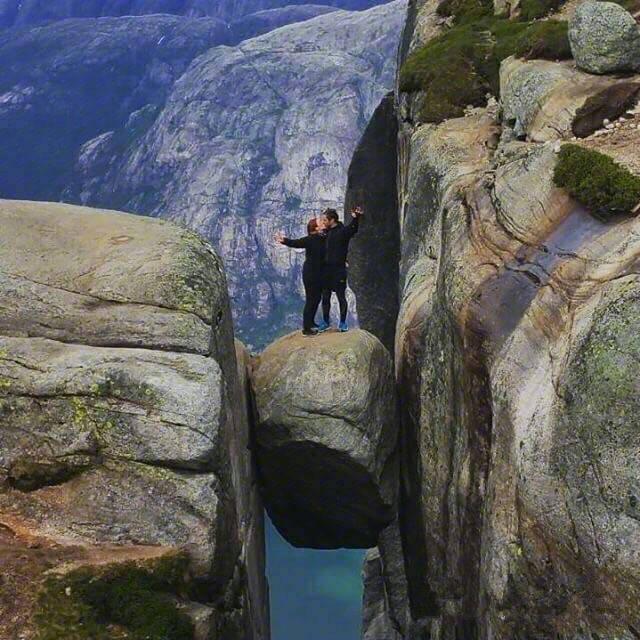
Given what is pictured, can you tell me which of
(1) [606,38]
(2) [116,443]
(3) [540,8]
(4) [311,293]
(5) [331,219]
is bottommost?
(4) [311,293]

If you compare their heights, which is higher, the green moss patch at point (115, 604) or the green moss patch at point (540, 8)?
the green moss patch at point (540, 8)

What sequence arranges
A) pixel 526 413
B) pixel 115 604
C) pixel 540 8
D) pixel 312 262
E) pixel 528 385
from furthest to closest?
pixel 540 8 → pixel 312 262 → pixel 528 385 → pixel 115 604 → pixel 526 413

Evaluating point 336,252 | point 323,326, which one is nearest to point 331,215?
point 336,252

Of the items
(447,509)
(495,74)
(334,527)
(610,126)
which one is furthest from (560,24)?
(334,527)

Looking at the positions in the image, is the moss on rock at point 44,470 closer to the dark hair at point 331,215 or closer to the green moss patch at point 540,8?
the dark hair at point 331,215

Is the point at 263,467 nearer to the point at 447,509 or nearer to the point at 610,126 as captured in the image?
the point at 447,509

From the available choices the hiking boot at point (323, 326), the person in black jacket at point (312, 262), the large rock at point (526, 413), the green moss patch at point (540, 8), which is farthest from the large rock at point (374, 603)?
the green moss patch at point (540, 8)

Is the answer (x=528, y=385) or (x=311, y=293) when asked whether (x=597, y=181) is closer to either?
(x=528, y=385)
